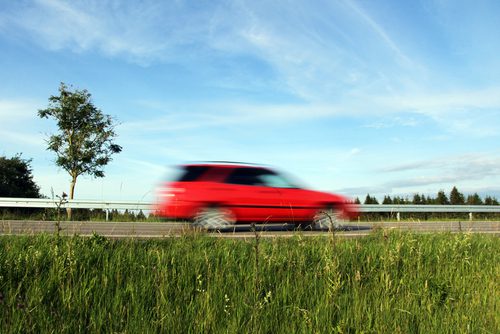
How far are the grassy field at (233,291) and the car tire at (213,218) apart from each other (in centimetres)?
412

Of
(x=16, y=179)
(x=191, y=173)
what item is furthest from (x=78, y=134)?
(x=191, y=173)

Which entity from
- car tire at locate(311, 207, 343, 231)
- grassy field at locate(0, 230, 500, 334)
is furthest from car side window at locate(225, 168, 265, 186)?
grassy field at locate(0, 230, 500, 334)

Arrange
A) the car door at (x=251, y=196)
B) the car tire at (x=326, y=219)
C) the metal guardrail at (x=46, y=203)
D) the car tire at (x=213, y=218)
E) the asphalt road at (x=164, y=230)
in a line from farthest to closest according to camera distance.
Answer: the metal guardrail at (x=46, y=203) → the car tire at (x=326, y=219) → the car door at (x=251, y=196) → the car tire at (x=213, y=218) → the asphalt road at (x=164, y=230)

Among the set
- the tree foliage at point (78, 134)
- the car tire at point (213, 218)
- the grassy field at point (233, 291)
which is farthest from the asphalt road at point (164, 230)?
the tree foliage at point (78, 134)

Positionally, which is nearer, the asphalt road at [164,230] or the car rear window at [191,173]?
the asphalt road at [164,230]

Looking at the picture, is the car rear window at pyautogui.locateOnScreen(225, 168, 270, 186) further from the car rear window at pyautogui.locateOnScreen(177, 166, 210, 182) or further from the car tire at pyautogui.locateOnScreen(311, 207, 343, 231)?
the car tire at pyautogui.locateOnScreen(311, 207, 343, 231)

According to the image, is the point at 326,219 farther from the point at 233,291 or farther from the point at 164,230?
the point at 233,291

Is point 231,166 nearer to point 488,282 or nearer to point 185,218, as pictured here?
point 185,218

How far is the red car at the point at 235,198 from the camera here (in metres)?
10.2

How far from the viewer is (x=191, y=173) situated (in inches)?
412

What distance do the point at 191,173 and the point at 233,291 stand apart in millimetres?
6440

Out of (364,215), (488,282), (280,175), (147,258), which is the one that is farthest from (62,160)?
(488,282)

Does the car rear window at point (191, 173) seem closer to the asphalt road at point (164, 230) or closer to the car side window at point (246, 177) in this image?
the car side window at point (246, 177)

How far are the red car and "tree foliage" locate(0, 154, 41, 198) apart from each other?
27009 millimetres
